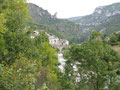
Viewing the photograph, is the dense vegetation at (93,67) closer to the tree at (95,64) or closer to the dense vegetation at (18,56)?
the tree at (95,64)

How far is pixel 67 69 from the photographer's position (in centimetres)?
1205

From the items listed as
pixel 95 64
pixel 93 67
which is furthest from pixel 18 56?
pixel 95 64

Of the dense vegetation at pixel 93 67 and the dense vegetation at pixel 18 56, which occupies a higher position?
the dense vegetation at pixel 18 56

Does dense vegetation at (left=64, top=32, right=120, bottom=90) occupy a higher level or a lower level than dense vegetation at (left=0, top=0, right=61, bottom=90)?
lower

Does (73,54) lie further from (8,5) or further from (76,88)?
(8,5)

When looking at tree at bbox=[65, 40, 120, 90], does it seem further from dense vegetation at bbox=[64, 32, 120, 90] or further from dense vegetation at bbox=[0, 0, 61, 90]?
dense vegetation at bbox=[0, 0, 61, 90]

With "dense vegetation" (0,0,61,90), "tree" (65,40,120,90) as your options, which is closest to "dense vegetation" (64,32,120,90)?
"tree" (65,40,120,90)

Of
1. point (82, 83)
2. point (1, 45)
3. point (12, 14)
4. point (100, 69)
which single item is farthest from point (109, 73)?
point (12, 14)

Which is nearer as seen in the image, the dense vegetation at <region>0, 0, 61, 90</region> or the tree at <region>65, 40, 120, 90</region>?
the dense vegetation at <region>0, 0, 61, 90</region>

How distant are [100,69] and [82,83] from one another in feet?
7.14

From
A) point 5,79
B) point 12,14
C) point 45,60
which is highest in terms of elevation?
point 12,14

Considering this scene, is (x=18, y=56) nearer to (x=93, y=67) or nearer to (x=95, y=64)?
(x=93, y=67)

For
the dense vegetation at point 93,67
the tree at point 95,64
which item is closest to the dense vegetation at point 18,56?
the dense vegetation at point 93,67

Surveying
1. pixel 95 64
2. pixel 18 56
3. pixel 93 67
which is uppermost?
pixel 18 56
